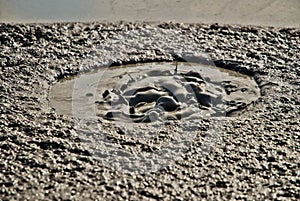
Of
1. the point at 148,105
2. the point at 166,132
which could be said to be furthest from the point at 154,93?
the point at 166,132

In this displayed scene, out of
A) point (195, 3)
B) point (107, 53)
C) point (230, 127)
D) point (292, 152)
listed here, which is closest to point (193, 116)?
point (230, 127)

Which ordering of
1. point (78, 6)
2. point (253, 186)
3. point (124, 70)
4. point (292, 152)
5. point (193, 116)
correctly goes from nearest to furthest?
point (253, 186)
point (292, 152)
point (193, 116)
point (124, 70)
point (78, 6)

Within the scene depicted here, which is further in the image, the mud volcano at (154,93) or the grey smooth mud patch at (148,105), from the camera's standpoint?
the mud volcano at (154,93)

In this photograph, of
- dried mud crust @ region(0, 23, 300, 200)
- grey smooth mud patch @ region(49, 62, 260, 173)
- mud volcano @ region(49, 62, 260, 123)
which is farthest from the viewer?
mud volcano @ region(49, 62, 260, 123)

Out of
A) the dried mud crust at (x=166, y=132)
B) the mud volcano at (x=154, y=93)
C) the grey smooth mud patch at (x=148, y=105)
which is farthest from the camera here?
the mud volcano at (x=154, y=93)

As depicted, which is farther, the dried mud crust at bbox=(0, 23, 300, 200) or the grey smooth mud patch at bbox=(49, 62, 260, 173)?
the grey smooth mud patch at bbox=(49, 62, 260, 173)

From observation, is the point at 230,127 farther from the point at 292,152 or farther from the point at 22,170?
the point at 22,170
